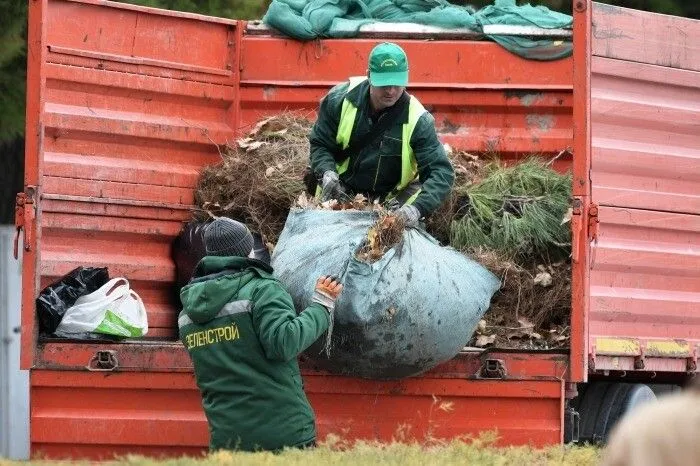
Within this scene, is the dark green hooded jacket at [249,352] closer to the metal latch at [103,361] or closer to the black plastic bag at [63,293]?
the metal latch at [103,361]

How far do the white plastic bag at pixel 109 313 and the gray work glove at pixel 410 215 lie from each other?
1.35m

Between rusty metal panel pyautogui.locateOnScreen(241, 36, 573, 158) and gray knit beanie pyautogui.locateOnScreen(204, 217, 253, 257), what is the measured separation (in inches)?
96.0

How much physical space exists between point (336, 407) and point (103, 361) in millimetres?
1012

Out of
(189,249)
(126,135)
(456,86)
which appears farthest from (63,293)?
(456,86)

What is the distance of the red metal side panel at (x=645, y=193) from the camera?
7.52 m

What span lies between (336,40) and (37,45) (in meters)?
1.88

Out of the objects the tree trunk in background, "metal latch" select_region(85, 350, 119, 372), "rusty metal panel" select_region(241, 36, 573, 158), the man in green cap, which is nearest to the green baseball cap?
the man in green cap

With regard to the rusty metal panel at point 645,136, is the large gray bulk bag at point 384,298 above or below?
below

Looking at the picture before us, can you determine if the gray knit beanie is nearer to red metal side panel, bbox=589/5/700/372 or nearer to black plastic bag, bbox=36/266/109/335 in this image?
black plastic bag, bbox=36/266/109/335

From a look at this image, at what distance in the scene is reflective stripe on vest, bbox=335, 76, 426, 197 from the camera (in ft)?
24.3

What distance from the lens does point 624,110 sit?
305 inches

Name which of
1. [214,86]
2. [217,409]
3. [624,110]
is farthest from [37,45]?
[624,110]

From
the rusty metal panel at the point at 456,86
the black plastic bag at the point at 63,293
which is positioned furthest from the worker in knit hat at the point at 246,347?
the rusty metal panel at the point at 456,86

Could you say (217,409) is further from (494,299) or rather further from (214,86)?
(214,86)
